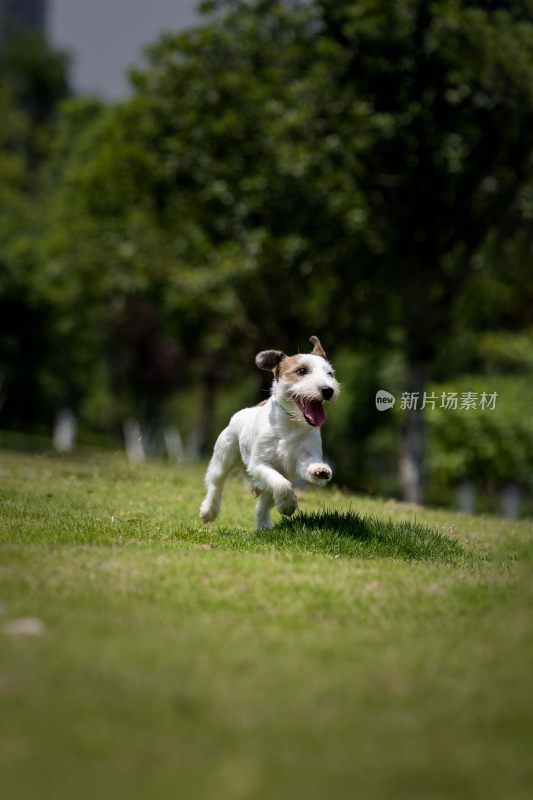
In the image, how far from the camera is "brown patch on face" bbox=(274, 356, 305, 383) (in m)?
8.71

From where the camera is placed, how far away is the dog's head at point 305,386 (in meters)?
8.46

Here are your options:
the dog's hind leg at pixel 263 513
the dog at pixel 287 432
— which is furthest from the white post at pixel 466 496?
the dog at pixel 287 432

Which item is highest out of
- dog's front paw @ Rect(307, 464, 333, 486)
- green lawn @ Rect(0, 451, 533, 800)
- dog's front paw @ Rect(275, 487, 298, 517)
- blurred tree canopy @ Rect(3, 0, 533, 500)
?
blurred tree canopy @ Rect(3, 0, 533, 500)

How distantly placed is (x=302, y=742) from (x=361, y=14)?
1930cm

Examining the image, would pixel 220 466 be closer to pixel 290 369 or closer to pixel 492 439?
pixel 290 369

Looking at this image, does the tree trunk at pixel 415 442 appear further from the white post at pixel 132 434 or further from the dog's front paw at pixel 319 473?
the white post at pixel 132 434

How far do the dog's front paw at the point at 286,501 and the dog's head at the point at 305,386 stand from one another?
0.67 m

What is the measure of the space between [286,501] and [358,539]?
0.80m

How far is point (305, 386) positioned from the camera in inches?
334

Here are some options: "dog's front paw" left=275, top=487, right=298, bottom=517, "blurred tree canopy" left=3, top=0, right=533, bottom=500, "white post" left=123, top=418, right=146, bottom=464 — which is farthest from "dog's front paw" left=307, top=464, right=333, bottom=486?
"white post" left=123, top=418, right=146, bottom=464

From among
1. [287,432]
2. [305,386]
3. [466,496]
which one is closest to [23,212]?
[466,496]

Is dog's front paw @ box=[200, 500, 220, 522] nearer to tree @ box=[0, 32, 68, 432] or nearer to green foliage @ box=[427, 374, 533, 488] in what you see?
green foliage @ box=[427, 374, 533, 488]

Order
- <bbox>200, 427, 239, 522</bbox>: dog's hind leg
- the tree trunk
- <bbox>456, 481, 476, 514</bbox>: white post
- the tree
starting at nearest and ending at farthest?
<bbox>200, 427, 239, 522</bbox>: dog's hind leg < the tree trunk < <bbox>456, 481, 476, 514</bbox>: white post < the tree

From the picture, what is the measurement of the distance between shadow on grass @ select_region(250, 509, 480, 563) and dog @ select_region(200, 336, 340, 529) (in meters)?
0.30
